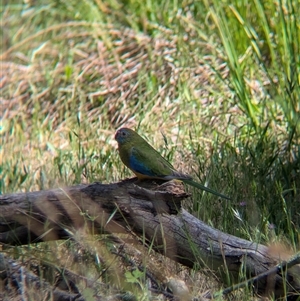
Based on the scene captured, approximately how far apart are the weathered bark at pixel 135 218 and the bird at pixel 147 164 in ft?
0.55

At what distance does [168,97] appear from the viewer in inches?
238

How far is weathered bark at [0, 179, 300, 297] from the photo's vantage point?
11.0 ft

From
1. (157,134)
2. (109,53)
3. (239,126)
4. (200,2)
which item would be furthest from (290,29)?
(109,53)

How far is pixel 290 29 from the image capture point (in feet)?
16.1

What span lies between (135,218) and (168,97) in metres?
2.75

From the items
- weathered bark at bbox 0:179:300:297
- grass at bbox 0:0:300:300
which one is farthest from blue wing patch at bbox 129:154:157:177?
grass at bbox 0:0:300:300

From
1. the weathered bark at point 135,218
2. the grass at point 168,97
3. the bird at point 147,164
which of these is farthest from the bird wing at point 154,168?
the grass at point 168,97

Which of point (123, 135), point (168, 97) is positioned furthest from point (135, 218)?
point (168, 97)

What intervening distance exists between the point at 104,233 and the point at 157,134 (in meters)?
2.10

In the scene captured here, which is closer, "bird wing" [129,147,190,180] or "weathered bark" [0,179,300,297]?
"weathered bark" [0,179,300,297]

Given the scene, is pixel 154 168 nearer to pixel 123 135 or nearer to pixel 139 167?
pixel 139 167

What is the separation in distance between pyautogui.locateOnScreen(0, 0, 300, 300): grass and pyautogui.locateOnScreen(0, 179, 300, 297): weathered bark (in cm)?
16

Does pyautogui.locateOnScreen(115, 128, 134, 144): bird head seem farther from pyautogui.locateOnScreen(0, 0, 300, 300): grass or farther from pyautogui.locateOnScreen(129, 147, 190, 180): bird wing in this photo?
pyautogui.locateOnScreen(0, 0, 300, 300): grass

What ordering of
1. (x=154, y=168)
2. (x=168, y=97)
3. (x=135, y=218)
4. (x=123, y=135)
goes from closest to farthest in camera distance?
1. (x=135, y=218)
2. (x=154, y=168)
3. (x=123, y=135)
4. (x=168, y=97)
